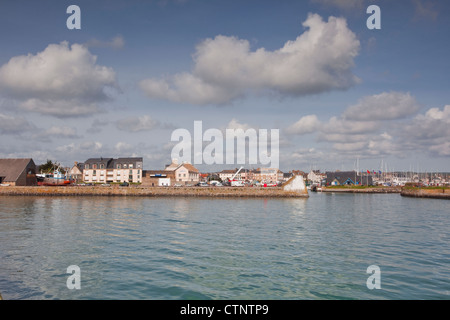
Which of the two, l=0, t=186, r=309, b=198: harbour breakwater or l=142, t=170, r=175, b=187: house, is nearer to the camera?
l=0, t=186, r=309, b=198: harbour breakwater

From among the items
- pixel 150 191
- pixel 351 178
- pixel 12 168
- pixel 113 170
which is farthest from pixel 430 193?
pixel 12 168

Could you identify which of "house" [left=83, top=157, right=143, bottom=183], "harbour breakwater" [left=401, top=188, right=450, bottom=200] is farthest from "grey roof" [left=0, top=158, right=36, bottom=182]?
"harbour breakwater" [left=401, top=188, right=450, bottom=200]

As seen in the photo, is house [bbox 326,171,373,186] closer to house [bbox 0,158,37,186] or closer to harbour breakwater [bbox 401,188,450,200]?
harbour breakwater [bbox 401,188,450,200]

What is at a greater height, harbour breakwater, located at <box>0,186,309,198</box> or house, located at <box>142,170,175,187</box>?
house, located at <box>142,170,175,187</box>

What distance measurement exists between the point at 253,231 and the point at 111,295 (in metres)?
16.9

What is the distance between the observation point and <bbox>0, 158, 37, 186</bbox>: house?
81.9m

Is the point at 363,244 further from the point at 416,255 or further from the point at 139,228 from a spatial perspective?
the point at 139,228

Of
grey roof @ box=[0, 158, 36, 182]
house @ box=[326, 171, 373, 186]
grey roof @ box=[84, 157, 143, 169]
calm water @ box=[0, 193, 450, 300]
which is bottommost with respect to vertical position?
calm water @ box=[0, 193, 450, 300]

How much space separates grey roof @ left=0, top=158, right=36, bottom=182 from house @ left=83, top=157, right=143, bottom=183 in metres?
29.4

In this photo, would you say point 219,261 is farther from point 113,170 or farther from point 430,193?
point 113,170

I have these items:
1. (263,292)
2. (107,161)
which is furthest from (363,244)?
(107,161)

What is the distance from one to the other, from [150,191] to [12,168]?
129 feet

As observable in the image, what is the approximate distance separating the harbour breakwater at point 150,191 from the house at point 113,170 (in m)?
31.8

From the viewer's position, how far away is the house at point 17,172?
81.9 m
